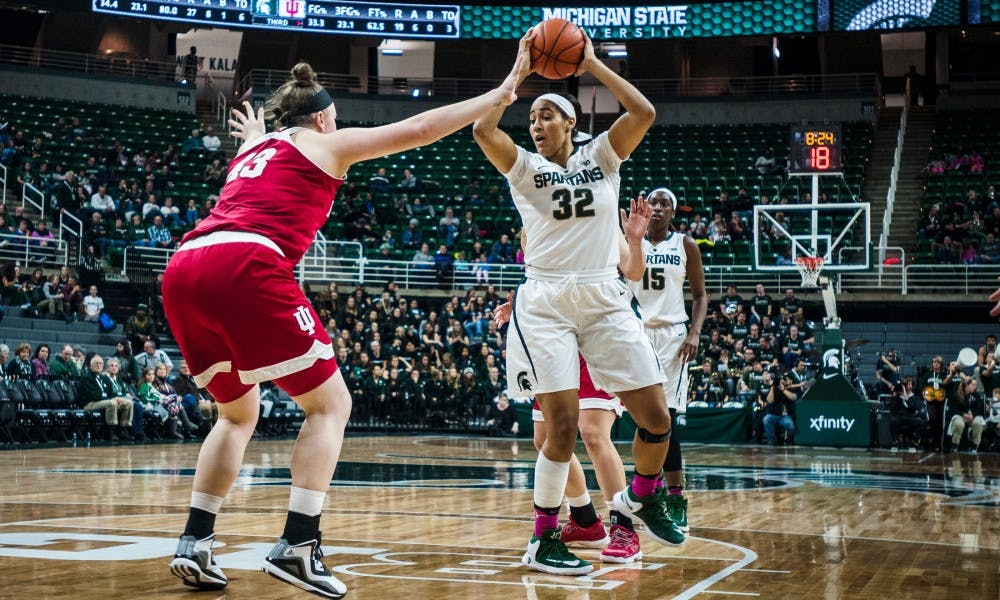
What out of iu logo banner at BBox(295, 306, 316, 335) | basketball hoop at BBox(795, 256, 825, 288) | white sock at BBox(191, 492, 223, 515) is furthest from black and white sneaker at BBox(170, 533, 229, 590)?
basketball hoop at BBox(795, 256, 825, 288)

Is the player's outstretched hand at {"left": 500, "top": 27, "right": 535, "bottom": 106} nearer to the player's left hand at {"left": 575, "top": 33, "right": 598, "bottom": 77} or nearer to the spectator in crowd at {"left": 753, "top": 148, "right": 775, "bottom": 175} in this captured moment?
the player's left hand at {"left": 575, "top": 33, "right": 598, "bottom": 77}

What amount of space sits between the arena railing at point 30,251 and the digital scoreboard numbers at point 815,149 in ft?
46.0

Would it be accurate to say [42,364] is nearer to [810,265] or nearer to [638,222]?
[638,222]

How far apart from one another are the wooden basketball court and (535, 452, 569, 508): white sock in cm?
32

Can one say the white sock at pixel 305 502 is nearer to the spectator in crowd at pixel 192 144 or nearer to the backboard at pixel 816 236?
the backboard at pixel 816 236

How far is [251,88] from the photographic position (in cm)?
3139

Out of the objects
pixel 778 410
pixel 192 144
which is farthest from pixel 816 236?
pixel 192 144

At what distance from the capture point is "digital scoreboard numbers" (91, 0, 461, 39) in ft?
93.0

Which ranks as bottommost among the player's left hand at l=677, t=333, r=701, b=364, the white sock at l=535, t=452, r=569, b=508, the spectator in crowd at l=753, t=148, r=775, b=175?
the white sock at l=535, t=452, r=569, b=508

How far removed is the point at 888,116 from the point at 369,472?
81.6 feet

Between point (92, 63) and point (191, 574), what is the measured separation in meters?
30.1

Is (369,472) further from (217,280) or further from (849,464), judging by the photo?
(217,280)

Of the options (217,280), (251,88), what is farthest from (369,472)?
(251,88)

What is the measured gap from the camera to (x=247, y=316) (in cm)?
399
